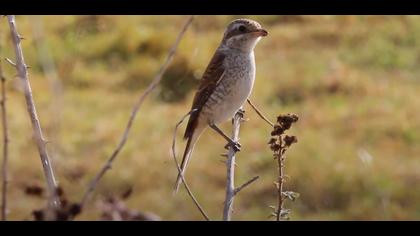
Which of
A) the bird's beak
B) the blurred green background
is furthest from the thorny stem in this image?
the blurred green background

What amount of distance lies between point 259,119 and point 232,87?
6212mm

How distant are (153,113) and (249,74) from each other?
20.8 feet

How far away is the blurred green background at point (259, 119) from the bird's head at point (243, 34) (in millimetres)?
2982

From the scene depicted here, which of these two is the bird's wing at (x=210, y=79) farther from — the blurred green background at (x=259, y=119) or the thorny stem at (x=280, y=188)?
the blurred green background at (x=259, y=119)

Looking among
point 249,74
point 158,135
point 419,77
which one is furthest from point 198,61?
point 249,74

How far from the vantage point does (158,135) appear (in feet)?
30.5

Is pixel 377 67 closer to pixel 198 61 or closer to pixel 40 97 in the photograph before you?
pixel 198 61

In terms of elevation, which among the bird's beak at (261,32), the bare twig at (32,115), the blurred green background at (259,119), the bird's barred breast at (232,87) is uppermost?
the blurred green background at (259,119)

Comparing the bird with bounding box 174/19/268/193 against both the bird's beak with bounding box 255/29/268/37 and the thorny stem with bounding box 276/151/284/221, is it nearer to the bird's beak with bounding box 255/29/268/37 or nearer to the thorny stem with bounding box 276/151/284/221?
the bird's beak with bounding box 255/29/268/37

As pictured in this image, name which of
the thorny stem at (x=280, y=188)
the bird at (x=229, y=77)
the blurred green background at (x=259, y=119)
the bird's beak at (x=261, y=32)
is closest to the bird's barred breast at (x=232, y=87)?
the bird at (x=229, y=77)

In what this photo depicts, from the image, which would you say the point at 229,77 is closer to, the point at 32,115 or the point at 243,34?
the point at 243,34

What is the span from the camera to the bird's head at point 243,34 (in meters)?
3.47

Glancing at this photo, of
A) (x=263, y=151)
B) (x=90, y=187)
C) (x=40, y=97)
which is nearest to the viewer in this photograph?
(x=90, y=187)
